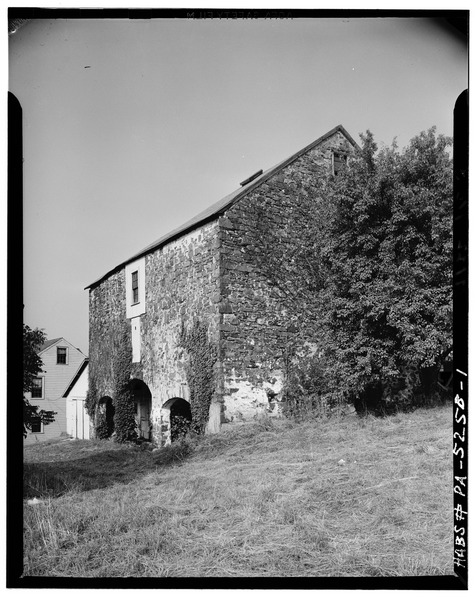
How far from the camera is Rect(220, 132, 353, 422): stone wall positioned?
1123 centimetres

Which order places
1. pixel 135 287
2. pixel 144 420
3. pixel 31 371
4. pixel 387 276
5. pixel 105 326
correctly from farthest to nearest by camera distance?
1. pixel 105 326
2. pixel 144 420
3. pixel 135 287
4. pixel 387 276
5. pixel 31 371

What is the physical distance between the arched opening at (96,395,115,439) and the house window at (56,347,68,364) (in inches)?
297

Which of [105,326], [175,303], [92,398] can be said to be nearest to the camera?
[175,303]

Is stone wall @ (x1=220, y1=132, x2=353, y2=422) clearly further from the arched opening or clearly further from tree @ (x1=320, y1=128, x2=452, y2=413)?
the arched opening

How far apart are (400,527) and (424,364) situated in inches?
199

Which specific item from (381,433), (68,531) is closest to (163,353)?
(381,433)

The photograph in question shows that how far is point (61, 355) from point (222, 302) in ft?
14.9

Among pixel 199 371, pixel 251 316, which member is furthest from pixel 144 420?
pixel 251 316

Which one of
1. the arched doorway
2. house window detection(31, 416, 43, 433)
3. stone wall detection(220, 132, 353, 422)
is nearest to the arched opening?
the arched doorway

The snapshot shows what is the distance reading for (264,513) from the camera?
552 centimetres

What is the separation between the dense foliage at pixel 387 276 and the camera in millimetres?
9367

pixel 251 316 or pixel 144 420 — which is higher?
pixel 251 316

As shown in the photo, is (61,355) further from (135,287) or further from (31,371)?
(135,287)

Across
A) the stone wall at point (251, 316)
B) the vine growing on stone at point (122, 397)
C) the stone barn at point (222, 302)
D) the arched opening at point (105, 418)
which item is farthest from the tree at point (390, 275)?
the arched opening at point (105, 418)
